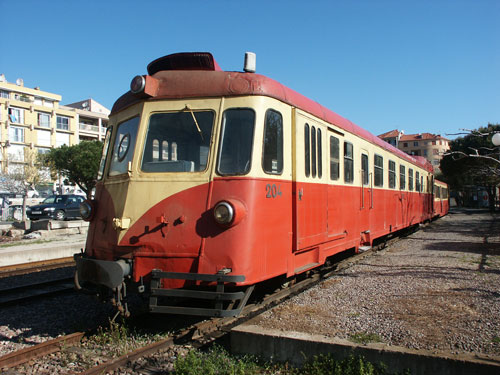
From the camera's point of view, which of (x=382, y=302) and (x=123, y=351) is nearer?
(x=123, y=351)

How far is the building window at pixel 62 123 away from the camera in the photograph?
191 feet

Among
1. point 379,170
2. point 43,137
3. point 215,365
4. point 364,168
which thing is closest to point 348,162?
point 364,168

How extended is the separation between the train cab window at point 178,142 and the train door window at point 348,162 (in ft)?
12.1

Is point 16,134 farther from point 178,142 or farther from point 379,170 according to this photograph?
point 178,142

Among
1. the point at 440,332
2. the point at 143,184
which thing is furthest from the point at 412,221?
the point at 143,184

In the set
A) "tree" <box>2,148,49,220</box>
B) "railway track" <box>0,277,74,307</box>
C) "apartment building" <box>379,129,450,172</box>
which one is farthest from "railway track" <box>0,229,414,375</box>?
"apartment building" <box>379,129,450,172</box>

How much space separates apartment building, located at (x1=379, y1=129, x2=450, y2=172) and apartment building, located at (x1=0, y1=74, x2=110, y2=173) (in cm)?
6584

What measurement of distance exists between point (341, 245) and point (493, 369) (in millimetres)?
4309

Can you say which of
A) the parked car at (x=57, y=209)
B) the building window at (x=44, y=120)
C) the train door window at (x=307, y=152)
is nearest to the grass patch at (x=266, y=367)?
the train door window at (x=307, y=152)

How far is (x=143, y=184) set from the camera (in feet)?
16.7

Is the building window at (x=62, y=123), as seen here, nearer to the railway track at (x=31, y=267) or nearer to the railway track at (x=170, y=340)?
the railway track at (x=31, y=267)

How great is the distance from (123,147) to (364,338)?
3878mm

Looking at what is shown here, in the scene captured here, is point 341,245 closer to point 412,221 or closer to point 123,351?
point 123,351

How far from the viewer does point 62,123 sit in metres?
58.8
